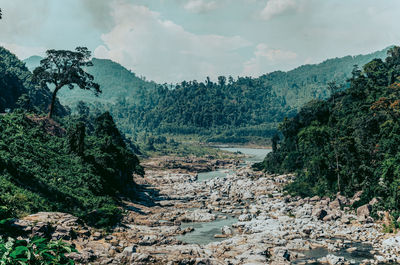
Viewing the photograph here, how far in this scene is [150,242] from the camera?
3262 centimetres

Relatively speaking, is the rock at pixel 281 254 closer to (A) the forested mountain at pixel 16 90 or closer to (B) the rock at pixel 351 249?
(B) the rock at pixel 351 249

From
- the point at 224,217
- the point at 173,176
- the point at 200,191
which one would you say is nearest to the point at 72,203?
the point at 224,217

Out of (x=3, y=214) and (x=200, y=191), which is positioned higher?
(x=3, y=214)

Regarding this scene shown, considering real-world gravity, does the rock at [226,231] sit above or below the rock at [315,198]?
below

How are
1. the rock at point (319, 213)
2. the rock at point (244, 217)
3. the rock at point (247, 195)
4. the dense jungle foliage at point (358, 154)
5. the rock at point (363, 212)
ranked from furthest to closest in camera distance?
the rock at point (247, 195) < the rock at point (244, 217) < the dense jungle foliage at point (358, 154) < the rock at point (319, 213) < the rock at point (363, 212)

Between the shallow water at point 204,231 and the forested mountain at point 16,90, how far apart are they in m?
59.9

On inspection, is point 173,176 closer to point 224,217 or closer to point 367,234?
point 224,217

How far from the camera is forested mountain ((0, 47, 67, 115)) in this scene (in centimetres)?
9648

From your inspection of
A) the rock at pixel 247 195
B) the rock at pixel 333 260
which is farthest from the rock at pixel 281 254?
the rock at pixel 247 195

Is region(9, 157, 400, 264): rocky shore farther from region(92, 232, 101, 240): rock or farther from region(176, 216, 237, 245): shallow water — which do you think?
region(176, 216, 237, 245): shallow water

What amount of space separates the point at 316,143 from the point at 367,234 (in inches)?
1322

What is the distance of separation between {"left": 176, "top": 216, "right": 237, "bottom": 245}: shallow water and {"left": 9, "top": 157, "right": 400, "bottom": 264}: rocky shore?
2.81ft

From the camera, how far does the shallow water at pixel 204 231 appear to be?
36628mm

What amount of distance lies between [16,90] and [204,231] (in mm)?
98343
